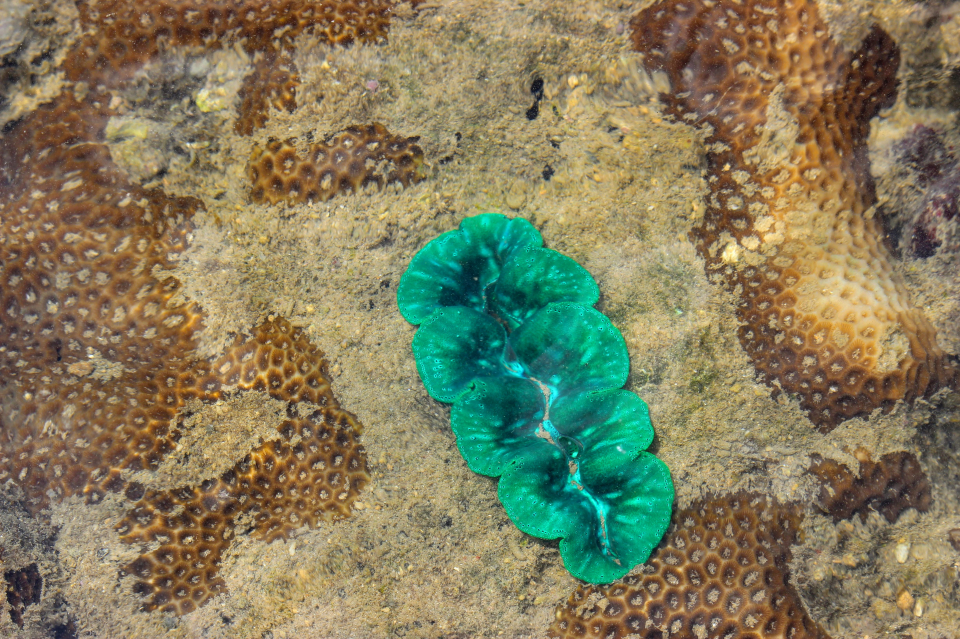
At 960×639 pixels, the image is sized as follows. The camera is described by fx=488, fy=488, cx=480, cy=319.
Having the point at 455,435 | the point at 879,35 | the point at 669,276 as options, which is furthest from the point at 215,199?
the point at 879,35

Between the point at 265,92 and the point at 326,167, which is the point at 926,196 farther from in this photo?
the point at 265,92

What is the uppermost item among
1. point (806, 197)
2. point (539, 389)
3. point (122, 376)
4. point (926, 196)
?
point (926, 196)

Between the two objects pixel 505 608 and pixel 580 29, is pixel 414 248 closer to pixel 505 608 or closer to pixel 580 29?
pixel 580 29

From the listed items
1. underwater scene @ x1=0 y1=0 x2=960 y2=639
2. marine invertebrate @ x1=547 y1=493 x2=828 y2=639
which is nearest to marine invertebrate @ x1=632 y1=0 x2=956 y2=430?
underwater scene @ x1=0 y1=0 x2=960 y2=639

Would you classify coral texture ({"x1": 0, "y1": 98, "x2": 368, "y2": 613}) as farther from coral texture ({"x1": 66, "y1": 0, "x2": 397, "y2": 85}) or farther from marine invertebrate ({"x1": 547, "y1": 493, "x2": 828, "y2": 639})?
marine invertebrate ({"x1": 547, "y1": 493, "x2": 828, "y2": 639})

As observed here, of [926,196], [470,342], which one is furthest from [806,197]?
[470,342]

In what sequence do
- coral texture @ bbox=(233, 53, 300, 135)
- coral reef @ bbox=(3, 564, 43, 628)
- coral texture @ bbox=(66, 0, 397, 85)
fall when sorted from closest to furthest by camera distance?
1. coral reef @ bbox=(3, 564, 43, 628)
2. coral texture @ bbox=(66, 0, 397, 85)
3. coral texture @ bbox=(233, 53, 300, 135)

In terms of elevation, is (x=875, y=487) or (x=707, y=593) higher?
(x=875, y=487)

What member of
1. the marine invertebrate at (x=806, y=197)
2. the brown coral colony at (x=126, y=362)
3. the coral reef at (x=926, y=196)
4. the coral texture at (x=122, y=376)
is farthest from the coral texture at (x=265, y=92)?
the coral reef at (x=926, y=196)
